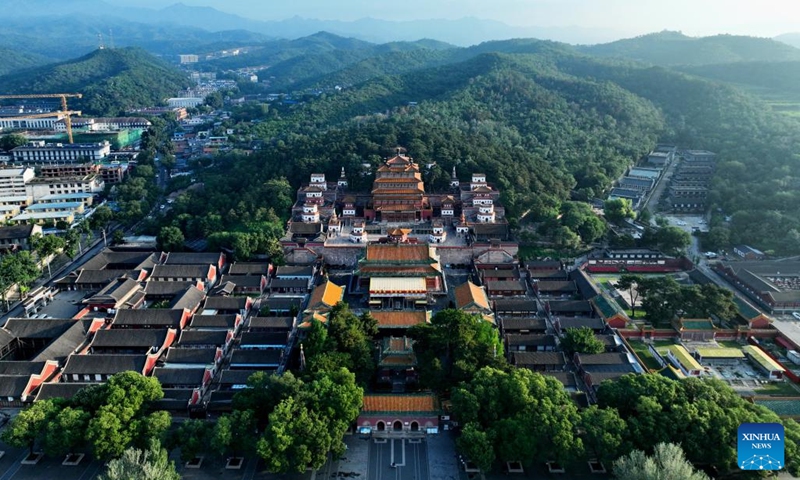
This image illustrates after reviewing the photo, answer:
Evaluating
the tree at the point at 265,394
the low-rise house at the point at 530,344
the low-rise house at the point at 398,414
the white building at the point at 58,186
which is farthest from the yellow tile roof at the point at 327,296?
the white building at the point at 58,186

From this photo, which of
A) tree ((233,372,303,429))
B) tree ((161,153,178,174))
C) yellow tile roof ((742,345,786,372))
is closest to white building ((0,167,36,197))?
tree ((161,153,178,174))

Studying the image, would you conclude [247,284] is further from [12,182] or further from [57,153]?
[57,153]

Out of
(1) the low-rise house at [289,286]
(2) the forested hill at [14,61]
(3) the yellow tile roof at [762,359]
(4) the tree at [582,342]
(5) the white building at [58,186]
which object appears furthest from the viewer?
(2) the forested hill at [14,61]

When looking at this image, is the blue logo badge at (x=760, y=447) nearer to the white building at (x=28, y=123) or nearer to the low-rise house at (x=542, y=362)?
the low-rise house at (x=542, y=362)

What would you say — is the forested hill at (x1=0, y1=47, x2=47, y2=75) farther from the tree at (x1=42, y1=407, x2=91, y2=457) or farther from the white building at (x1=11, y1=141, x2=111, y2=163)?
the tree at (x1=42, y1=407, x2=91, y2=457)

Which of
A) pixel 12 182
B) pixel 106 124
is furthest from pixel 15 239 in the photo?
pixel 106 124

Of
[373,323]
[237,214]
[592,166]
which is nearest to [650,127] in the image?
[592,166]
